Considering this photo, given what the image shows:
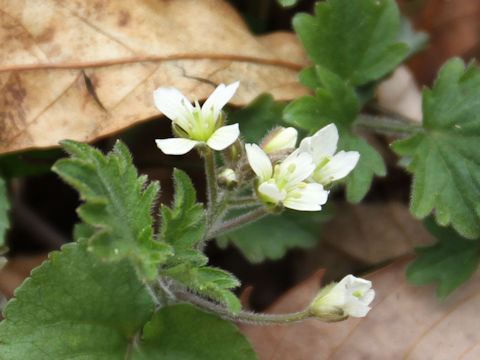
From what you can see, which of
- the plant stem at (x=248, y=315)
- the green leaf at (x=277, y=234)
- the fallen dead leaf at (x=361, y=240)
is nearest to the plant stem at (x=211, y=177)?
the plant stem at (x=248, y=315)

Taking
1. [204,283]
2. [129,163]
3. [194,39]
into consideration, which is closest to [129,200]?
[129,163]

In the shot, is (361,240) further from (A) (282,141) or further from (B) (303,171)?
(B) (303,171)

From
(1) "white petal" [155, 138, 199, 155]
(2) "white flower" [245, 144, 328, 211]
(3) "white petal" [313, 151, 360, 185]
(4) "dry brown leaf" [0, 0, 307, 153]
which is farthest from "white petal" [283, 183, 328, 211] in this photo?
(4) "dry brown leaf" [0, 0, 307, 153]

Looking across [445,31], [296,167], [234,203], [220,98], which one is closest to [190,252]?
[234,203]

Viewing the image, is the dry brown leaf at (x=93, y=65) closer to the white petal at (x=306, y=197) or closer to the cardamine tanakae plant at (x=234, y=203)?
the cardamine tanakae plant at (x=234, y=203)

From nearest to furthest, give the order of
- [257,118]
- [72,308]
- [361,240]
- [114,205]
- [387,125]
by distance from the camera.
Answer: [114,205] → [72,308] → [257,118] → [387,125] → [361,240]

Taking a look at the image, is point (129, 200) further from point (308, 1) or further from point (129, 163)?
point (308, 1)
